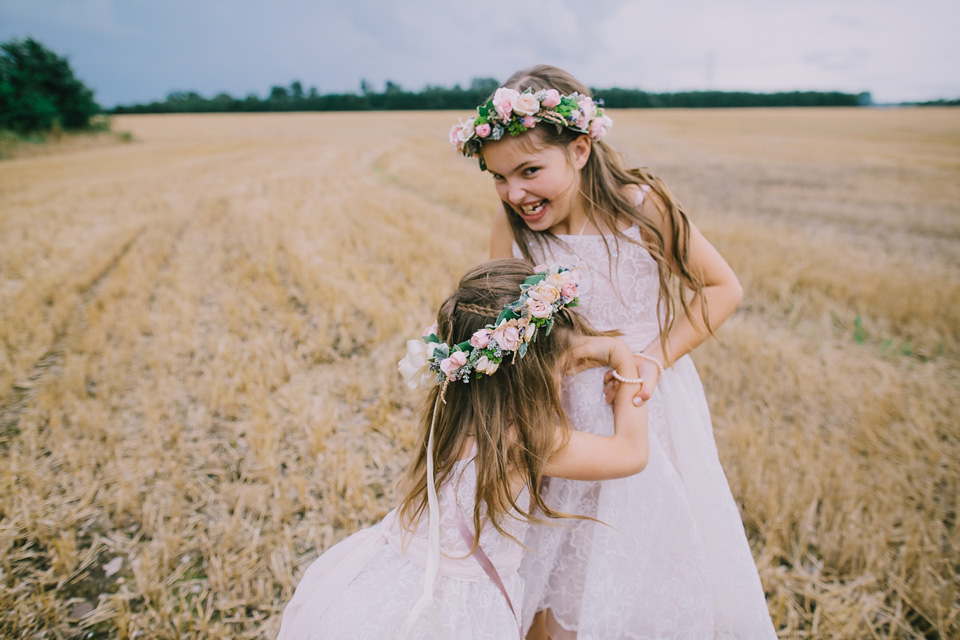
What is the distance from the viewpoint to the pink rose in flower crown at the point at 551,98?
184 centimetres

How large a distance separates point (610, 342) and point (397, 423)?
1.89 metres

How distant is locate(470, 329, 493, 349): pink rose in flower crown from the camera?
1.48m

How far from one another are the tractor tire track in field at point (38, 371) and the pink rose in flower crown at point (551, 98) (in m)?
3.74

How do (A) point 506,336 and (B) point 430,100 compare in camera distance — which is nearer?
(A) point 506,336

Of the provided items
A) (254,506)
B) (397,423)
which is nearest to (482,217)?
(397,423)

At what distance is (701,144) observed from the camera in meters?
24.6

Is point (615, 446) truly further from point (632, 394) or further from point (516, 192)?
point (516, 192)

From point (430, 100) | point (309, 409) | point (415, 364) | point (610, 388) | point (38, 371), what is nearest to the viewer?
point (415, 364)

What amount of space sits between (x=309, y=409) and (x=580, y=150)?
2.47 m

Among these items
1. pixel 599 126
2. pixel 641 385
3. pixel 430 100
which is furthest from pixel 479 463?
pixel 430 100

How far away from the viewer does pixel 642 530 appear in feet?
6.07

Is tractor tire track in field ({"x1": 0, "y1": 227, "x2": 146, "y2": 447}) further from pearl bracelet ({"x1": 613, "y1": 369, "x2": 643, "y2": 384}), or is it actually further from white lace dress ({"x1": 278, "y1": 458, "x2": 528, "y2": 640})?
pearl bracelet ({"x1": 613, "y1": 369, "x2": 643, "y2": 384})

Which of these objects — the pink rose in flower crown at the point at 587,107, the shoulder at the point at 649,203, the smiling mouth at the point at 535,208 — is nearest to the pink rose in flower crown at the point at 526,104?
the pink rose in flower crown at the point at 587,107

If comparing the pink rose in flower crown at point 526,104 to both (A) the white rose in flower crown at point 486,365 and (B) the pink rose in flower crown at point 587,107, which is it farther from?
(A) the white rose in flower crown at point 486,365
